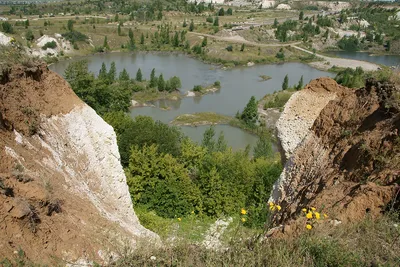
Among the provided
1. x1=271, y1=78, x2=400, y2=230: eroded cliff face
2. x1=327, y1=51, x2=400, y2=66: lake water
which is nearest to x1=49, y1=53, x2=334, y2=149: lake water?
x1=327, y1=51, x2=400, y2=66: lake water

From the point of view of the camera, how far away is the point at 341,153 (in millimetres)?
11352

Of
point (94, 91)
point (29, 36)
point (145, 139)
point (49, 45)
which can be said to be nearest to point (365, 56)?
point (49, 45)

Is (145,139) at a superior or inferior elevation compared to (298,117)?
inferior

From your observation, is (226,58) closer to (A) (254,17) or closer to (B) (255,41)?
(B) (255,41)

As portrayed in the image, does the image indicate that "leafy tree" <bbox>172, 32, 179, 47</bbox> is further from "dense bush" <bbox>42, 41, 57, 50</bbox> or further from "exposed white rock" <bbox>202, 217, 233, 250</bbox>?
"exposed white rock" <bbox>202, 217, 233, 250</bbox>

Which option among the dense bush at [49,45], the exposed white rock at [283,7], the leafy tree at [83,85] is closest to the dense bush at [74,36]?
the dense bush at [49,45]

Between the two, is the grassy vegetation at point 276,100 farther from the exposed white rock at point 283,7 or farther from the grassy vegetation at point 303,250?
the exposed white rock at point 283,7

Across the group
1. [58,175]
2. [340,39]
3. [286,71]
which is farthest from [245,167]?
[340,39]

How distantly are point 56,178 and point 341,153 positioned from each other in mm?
9503

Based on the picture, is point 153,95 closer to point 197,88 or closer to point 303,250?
point 197,88

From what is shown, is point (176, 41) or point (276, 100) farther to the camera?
point (176, 41)

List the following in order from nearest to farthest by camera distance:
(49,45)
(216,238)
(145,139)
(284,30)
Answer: (216,238), (145,139), (49,45), (284,30)

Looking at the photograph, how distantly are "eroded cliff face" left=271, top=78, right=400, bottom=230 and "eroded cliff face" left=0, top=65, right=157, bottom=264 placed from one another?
17.2ft

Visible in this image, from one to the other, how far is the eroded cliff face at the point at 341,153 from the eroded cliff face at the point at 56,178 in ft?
17.2
